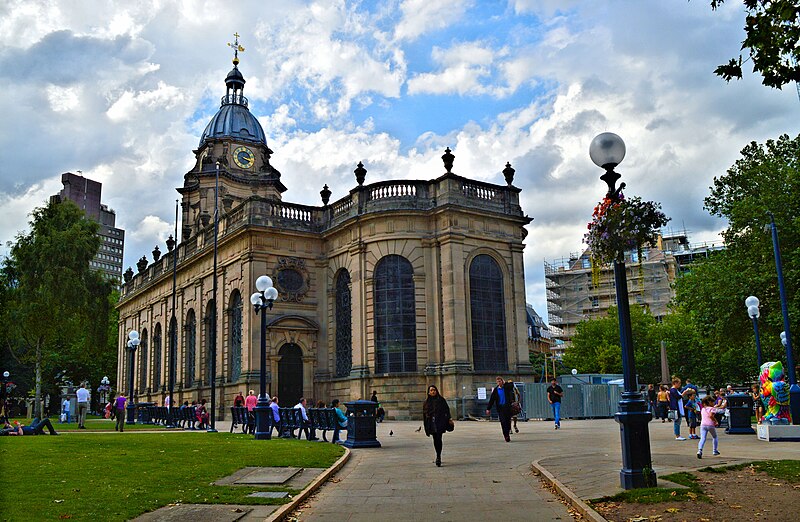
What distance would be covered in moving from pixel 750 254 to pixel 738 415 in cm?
1426

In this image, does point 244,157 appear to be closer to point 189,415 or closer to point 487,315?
point 487,315

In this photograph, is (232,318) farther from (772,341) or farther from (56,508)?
(56,508)

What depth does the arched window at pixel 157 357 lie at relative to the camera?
54.0 metres

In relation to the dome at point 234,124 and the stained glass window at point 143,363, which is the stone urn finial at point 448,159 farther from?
the stained glass window at point 143,363

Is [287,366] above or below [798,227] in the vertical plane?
below

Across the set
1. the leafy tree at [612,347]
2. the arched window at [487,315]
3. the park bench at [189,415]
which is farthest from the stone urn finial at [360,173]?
the leafy tree at [612,347]

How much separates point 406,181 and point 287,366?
11.5m

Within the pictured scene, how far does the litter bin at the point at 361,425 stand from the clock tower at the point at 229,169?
114 ft

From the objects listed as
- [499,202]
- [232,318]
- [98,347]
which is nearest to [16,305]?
[98,347]

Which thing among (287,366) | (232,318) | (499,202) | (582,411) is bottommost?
(582,411)

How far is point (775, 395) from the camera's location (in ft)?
65.8

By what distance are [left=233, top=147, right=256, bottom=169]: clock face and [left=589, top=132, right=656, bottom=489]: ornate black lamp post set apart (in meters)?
45.2

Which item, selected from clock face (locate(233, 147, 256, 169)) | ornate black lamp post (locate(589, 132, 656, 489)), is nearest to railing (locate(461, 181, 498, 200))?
clock face (locate(233, 147, 256, 169))

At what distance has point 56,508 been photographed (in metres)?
8.31
